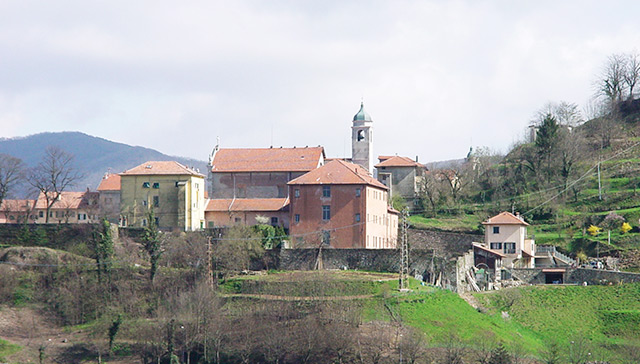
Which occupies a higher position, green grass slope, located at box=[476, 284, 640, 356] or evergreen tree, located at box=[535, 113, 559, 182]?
evergreen tree, located at box=[535, 113, 559, 182]

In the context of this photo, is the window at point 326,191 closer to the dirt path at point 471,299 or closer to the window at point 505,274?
the dirt path at point 471,299

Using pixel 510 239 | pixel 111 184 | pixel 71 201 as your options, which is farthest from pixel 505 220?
pixel 71 201

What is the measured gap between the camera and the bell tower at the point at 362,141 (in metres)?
101

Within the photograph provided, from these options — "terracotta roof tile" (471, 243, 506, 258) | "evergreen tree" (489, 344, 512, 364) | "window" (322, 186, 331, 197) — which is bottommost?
"evergreen tree" (489, 344, 512, 364)

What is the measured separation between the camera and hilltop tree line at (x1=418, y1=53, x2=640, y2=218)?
9575 cm

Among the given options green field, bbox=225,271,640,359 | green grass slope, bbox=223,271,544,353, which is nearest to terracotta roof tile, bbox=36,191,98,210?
green grass slope, bbox=223,271,544,353

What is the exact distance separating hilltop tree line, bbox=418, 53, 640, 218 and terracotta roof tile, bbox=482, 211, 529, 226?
8.18 metres

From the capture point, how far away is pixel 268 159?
91.6 meters

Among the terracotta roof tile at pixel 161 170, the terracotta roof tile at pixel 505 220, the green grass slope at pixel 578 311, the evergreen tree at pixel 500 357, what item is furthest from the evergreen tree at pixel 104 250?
the terracotta roof tile at pixel 505 220

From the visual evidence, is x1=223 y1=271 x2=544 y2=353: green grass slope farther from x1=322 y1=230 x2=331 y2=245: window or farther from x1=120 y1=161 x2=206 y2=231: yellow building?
x1=120 y1=161 x2=206 y2=231: yellow building

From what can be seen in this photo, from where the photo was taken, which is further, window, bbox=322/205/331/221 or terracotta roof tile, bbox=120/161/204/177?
terracotta roof tile, bbox=120/161/204/177

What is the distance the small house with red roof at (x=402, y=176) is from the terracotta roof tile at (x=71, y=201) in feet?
93.3

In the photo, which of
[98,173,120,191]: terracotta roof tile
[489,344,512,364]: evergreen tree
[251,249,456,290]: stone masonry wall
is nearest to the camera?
[489,344,512,364]: evergreen tree

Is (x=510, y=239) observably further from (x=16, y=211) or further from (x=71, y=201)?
(x=16, y=211)
